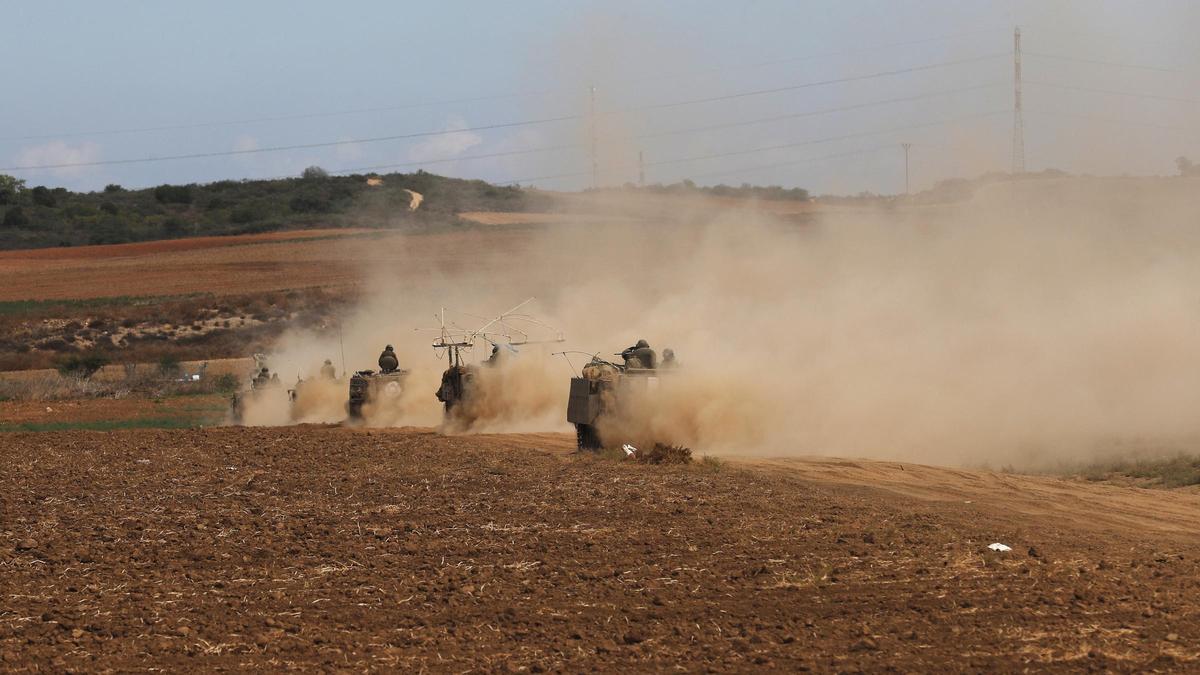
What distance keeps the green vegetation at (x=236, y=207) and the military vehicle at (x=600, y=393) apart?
178ft

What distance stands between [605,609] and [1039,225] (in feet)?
114

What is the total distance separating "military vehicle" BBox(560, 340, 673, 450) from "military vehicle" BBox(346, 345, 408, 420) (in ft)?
35.0

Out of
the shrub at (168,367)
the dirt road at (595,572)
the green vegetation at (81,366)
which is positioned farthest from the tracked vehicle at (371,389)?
the green vegetation at (81,366)

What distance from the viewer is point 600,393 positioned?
82.6 feet

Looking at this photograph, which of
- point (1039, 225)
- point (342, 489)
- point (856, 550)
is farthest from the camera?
point (1039, 225)

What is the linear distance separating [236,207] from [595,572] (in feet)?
332

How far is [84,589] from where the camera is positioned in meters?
12.0

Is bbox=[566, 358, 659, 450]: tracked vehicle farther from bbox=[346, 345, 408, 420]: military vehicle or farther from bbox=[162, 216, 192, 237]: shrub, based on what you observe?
bbox=[162, 216, 192, 237]: shrub

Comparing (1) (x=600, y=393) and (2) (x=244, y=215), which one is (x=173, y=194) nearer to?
(2) (x=244, y=215)

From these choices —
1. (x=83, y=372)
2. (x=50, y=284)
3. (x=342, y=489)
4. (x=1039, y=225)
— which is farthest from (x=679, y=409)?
(x=50, y=284)

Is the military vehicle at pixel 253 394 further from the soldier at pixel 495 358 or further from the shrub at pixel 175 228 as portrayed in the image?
the shrub at pixel 175 228

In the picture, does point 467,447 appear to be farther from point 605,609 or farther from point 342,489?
point 605,609

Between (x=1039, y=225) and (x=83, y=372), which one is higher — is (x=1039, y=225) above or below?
above

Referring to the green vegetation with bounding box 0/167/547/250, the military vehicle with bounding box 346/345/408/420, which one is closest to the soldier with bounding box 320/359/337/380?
the military vehicle with bounding box 346/345/408/420
